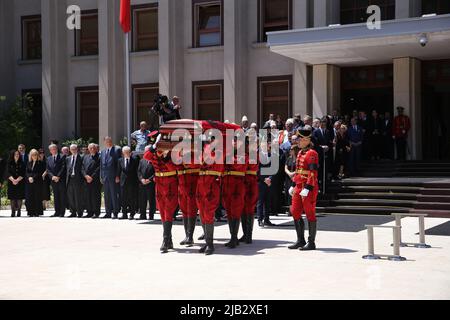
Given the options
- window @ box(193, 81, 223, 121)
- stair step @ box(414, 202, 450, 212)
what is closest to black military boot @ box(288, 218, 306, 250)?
stair step @ box(414, 202, 450, 212)

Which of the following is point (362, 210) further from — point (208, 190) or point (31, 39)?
point (31, 39)

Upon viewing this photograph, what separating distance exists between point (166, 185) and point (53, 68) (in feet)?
66.2

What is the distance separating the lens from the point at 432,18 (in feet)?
69.9

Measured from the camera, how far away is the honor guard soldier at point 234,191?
41.9 feet

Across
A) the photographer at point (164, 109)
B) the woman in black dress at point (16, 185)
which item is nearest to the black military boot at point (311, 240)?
the photographer at point (164, 109)

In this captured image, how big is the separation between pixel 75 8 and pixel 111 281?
24.4 meters

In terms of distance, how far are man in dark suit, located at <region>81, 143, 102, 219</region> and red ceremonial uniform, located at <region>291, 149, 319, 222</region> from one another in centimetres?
898

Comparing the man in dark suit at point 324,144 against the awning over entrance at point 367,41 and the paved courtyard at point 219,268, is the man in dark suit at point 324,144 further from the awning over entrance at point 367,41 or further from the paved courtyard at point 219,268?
the paved courtyard at point 219,268

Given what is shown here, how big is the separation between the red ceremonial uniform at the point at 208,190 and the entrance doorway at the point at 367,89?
51.9 ft

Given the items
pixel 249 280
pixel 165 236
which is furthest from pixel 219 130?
pixel 249 280

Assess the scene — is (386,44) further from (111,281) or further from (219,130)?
(111,281)

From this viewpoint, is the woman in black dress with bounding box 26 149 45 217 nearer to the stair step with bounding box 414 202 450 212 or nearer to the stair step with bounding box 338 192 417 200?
the stair step with bounding box 338 192 417 200

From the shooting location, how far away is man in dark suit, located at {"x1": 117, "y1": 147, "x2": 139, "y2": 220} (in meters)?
19.4

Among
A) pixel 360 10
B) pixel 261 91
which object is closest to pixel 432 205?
pixel 360 10
